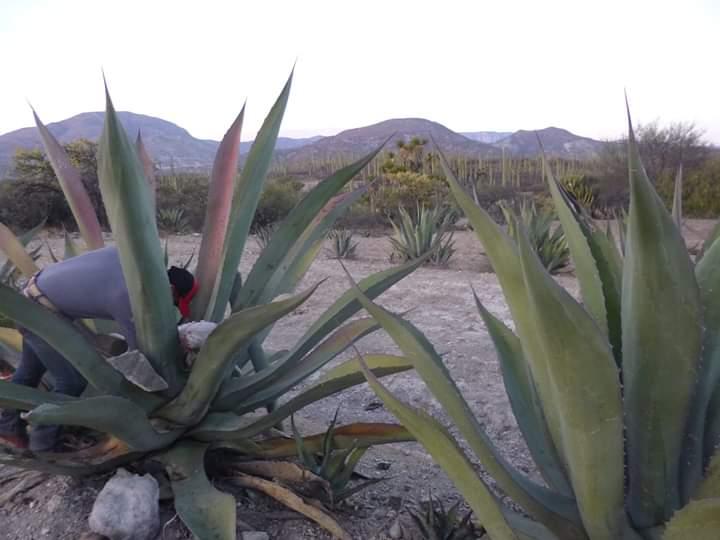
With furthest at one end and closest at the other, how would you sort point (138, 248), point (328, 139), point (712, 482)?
point (328, 139) → point (138, 248) → point (712, 482)

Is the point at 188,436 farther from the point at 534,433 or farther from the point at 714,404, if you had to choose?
the point at 714,404

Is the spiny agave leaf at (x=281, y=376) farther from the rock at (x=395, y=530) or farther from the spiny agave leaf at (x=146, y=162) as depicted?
the spiny agave leaf at (x=146, y=162)

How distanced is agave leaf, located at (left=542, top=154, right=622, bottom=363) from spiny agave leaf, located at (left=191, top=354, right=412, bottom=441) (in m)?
0.71

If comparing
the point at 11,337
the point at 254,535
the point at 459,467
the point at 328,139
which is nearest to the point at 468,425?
the point at 459,467

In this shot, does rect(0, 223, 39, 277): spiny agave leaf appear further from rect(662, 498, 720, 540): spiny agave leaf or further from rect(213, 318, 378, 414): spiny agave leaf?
rect(662, 498, 720, 540): spiny agave leaf

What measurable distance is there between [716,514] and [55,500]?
76.8 inches

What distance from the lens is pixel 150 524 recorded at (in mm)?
1913

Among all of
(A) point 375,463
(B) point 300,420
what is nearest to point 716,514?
(A) point 375,463

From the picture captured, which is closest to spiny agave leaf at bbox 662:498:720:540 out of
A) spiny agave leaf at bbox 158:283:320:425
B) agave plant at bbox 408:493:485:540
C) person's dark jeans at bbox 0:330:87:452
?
agave plant at bbox 408:493:485:540

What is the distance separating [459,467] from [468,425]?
12 centimetres

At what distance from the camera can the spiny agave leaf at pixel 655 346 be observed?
113 centimetres

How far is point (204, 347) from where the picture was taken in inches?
75.0

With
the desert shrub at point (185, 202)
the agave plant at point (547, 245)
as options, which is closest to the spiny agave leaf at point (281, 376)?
the agave plant at point (547, 245)

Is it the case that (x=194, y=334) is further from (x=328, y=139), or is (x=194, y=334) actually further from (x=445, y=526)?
(x=328, y=139)
